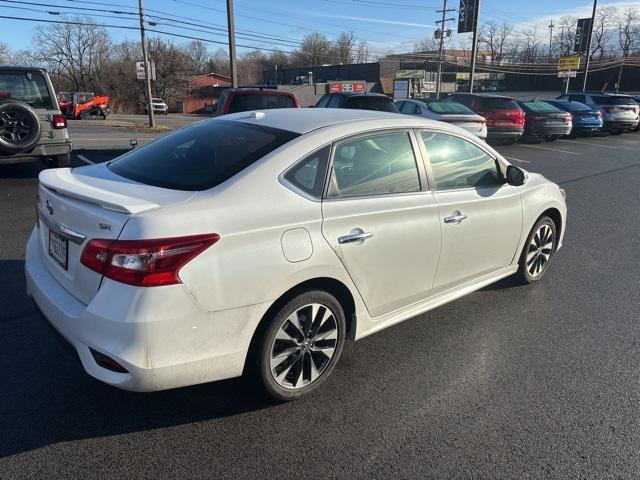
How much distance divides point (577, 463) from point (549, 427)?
29 centimetres

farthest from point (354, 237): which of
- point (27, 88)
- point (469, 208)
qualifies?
point (27, 88)

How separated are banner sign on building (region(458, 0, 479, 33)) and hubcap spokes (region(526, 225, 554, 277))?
30.4m

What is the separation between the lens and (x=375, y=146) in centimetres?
332

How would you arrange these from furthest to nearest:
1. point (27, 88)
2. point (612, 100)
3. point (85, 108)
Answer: point (85, 108)
point (612, 100)
point (27, 88)

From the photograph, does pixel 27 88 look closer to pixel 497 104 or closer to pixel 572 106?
pixel 497 104

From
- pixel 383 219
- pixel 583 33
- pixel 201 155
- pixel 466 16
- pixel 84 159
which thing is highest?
pixel 466 16

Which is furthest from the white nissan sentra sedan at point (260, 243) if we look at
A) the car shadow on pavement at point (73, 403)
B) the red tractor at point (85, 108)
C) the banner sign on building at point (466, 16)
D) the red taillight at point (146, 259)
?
the red tractor at point (85, 108)

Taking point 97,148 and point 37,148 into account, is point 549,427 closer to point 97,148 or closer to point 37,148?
point 37,148

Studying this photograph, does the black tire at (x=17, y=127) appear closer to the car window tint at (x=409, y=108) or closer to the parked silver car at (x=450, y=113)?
the parked silver car at (x=450, y=113)

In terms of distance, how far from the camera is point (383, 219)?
315cm

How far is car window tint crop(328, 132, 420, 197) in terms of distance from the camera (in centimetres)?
308

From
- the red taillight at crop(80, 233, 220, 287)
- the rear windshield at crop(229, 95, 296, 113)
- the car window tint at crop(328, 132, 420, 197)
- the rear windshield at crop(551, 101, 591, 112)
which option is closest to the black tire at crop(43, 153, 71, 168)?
the rear windshield at crop(229, 95, 296, 113)

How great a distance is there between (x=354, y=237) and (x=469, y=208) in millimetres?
1212

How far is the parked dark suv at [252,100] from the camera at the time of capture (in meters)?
9.66
